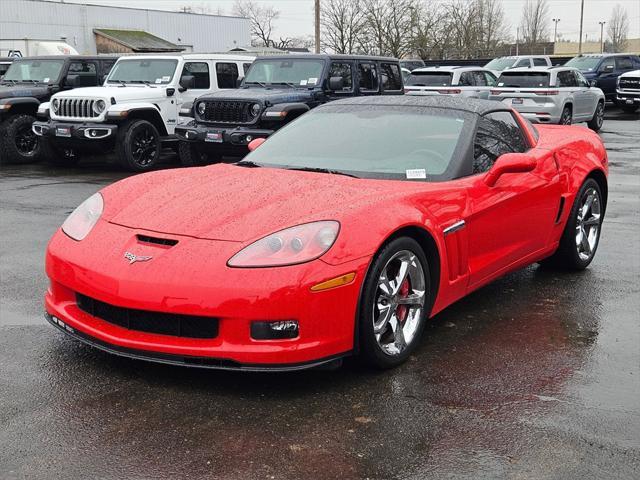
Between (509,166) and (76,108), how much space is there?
31.9ft

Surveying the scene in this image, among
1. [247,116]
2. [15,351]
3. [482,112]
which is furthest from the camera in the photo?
[247,116]

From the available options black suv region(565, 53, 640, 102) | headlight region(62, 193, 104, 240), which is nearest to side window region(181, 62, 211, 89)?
headlight region(62, 193, 104, 240)

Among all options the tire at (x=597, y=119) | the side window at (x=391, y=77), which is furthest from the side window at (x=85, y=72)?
the tire at (x=597, y=119)

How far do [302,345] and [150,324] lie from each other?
0.72 m

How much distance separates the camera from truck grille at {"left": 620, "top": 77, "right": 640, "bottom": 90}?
2652 cm

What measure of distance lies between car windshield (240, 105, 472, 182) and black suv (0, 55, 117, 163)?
10.0 m

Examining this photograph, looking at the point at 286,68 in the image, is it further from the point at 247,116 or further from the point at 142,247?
the point at 142,247

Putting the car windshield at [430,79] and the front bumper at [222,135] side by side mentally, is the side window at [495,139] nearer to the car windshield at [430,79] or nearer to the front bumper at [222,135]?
the front bumper at [222,135]

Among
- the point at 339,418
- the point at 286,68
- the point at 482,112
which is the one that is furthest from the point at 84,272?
the point at 286,68

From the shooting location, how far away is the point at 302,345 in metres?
3.72

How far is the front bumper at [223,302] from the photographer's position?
363 cm

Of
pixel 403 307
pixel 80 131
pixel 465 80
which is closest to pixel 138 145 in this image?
pixel 80 131

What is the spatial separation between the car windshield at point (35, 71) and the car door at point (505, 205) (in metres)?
11.3

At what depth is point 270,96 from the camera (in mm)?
12234
